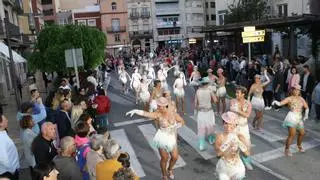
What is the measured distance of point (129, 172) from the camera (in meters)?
4.40

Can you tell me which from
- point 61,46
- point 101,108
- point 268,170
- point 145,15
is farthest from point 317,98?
point 145,15

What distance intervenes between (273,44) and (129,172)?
106ft

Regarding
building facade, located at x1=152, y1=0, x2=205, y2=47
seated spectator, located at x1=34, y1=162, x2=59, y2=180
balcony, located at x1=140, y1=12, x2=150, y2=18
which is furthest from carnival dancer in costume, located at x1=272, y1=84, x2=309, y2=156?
balcony, located at x1=140, y1=12, x2=150, y2=18

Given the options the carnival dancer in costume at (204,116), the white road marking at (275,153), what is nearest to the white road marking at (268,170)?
the white road marking at (275,153)

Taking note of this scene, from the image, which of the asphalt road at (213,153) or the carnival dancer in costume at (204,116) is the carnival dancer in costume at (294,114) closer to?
the asphalt road at (213,153)

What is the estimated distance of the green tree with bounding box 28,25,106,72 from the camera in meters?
18.7

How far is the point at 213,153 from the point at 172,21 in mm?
66520

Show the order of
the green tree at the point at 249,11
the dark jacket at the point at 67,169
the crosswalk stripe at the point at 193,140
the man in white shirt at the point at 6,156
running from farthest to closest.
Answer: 1. the green tree at the point at 249,11
2. the crosswalk stripe at the point at 193,140
3. the man in white shirt at the point at 6,156
4. the dark jacket at the point at 67,169

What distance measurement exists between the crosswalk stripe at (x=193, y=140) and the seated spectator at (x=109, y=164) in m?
4.51

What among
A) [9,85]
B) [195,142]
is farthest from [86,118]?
[9,85]

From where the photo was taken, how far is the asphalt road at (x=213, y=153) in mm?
8086

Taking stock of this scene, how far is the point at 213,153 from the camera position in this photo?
948 centimetres

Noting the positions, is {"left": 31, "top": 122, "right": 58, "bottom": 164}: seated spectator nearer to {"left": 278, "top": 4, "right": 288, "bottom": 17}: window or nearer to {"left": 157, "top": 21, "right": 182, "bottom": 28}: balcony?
{"left": 278, "top": 4, "right": 288, "bottom": 17}: window

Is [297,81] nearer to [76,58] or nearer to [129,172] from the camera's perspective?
[76,58]
